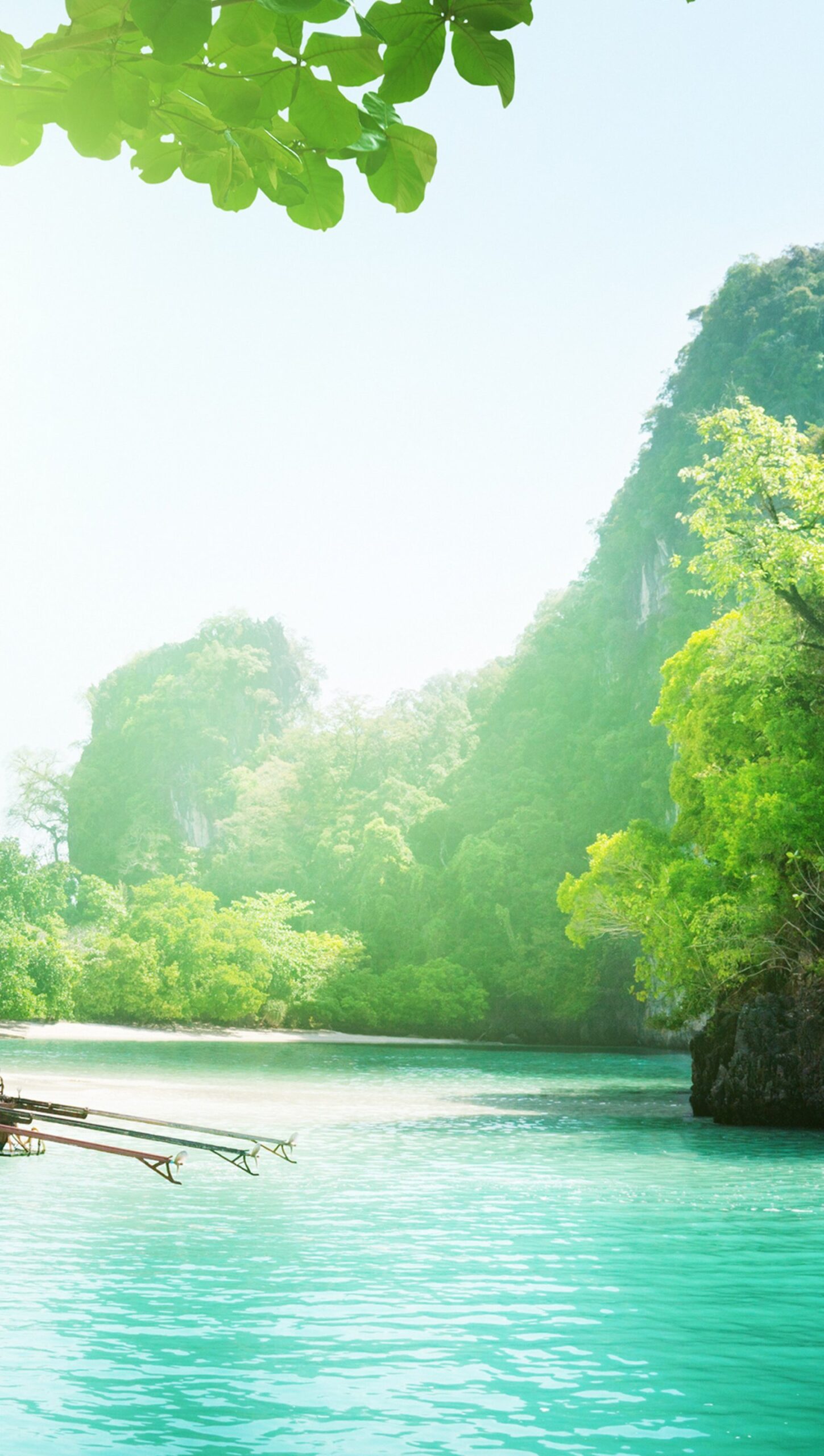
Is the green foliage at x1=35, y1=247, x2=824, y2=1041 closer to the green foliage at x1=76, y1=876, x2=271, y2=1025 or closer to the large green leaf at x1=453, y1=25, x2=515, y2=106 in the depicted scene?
the green foliage at x1=76, y1=876, x2=271, y2=1025

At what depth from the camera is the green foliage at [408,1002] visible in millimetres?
53281

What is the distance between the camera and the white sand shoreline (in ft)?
153

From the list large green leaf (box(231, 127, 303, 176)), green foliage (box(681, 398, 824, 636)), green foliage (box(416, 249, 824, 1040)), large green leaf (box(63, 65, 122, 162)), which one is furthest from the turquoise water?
green foliage (box(416, 249, 824, 1040))

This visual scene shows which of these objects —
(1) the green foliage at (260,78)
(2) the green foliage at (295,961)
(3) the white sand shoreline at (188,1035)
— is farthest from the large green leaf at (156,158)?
(2) the green foliage at (295,961)

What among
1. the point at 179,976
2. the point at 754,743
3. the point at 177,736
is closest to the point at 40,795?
the point at 177,736

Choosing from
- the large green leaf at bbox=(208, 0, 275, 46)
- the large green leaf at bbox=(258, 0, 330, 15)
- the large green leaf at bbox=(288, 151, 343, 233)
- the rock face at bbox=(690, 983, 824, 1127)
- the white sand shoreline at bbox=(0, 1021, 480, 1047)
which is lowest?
the white sand shoreline at bbox=(0, 1021, 480, 1047)

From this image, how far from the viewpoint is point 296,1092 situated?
26.8 metres

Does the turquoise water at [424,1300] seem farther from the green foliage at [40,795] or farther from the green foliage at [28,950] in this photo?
the green foliage at [40,795]

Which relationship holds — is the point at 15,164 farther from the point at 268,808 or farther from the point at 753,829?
the point at 268,808

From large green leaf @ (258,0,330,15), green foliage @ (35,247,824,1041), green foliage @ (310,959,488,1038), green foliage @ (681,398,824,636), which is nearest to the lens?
large green leaf @ (258,0,330,15)

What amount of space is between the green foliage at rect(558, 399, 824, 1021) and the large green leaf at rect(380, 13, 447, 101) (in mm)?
18798

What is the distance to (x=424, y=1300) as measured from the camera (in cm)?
886

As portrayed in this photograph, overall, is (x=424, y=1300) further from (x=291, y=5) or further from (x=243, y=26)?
(x=291, y=5)

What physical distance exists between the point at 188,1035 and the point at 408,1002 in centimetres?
891
